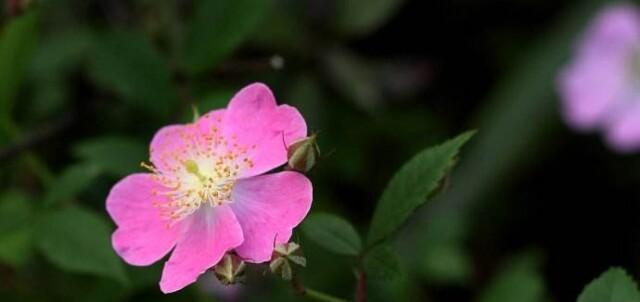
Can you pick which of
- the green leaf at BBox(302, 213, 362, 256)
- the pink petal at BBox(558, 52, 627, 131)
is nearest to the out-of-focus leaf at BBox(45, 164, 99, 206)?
the green leaf at BBox(302, 213, 362, 256)

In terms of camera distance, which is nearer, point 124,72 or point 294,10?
point 124,72

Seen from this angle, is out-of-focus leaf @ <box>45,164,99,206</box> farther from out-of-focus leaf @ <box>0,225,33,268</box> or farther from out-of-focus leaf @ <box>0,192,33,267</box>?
out-of-focus leaf @ <box>0,225,33,268</box>

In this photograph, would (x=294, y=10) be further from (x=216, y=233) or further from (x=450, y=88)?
(x=216, y=233)

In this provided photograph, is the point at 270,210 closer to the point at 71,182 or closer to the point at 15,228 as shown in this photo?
the point at 71,182

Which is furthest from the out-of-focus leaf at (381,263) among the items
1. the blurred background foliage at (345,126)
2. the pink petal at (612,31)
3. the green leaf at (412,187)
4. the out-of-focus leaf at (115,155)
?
the pink petal at (612,31)

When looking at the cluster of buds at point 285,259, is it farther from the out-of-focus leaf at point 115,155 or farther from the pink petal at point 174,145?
the out-of-focus leaf at point 115,155

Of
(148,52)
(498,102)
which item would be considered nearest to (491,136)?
(498,102)

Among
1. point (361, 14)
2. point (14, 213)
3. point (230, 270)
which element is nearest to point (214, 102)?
point (14, 213)
